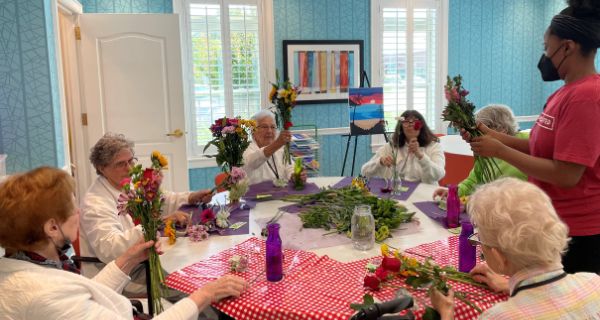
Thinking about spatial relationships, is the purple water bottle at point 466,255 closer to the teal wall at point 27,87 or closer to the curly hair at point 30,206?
the curly hair at point 30,206

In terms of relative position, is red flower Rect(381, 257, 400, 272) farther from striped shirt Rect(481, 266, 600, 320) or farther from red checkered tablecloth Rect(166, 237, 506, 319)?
striped shirt Rect(481, 266, 600, 320)

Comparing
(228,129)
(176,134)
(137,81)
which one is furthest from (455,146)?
(137,81)

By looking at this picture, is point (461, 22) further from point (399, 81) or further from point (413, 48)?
point (399, 81)

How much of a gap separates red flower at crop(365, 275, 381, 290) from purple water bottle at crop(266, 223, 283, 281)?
31cm

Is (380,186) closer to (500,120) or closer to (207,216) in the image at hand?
(500,120)

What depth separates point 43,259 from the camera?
4.45 ft

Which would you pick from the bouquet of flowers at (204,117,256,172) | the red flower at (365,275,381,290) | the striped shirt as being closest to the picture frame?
the bouquet of flowers at (204,117,256,172)

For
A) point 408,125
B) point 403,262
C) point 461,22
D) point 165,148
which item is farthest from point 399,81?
point 403,262

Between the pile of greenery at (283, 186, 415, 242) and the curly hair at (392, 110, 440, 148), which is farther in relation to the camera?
the curly hair at (392, 110, 440, 148)

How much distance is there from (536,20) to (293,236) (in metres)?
5.67

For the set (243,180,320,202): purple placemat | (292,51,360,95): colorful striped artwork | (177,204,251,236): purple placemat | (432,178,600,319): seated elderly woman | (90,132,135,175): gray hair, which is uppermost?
(292,51,360,95): colorful striped artwork

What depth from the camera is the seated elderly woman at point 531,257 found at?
1.15m

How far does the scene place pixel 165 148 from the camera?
4.66 metres

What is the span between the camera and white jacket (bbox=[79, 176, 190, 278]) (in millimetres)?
2004
